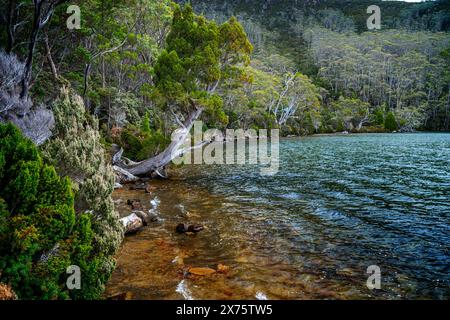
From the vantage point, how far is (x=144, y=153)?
24.7m

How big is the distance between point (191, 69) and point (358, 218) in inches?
591

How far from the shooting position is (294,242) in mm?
10102

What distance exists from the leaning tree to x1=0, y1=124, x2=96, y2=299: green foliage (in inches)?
612

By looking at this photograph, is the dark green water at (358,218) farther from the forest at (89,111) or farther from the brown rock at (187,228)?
the forest at (89,111)

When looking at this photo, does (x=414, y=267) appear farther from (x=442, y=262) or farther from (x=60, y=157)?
(x=60, y=157)

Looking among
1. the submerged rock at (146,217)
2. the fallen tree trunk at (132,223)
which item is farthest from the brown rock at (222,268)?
the submerged rock at (146,217)

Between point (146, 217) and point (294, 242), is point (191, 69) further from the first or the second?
point (294, 242)

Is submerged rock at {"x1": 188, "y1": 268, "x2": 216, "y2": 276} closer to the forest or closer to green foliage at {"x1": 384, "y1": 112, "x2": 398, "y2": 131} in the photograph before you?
the forest

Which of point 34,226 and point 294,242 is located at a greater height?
point 34,226

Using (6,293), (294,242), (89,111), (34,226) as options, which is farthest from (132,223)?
(89,111)

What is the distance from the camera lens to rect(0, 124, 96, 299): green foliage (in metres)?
5.05

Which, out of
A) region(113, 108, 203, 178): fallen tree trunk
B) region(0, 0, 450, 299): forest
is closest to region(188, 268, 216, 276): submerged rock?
region(0, 0, 450, 299): forest

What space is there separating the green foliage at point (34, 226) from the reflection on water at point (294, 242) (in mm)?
1872

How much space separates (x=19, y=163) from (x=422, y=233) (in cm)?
1225
